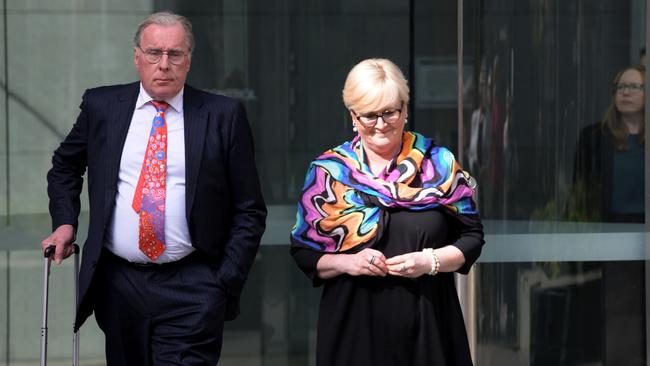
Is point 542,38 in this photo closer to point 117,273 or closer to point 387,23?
point 387,23

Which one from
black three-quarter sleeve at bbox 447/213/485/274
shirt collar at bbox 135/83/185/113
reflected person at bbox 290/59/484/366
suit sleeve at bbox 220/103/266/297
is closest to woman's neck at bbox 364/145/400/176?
reflected person at bbox 290/59/484/366

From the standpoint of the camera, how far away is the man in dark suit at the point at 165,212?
4.89 metres

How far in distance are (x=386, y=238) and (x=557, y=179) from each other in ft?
9.33

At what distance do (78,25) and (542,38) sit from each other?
2502 millimetres

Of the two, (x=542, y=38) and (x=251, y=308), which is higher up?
(x=542, y=38)

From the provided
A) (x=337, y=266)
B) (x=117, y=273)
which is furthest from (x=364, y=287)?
(x=117, y=273)

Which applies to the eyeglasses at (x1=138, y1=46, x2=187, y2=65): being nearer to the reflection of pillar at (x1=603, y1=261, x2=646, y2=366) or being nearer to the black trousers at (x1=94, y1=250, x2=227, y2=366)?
the black trousers at (x1=94, y1=250, x2=227, y2=366)

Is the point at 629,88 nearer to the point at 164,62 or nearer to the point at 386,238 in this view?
Answer: the point at 386,238

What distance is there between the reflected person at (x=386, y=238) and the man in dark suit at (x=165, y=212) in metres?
0.34

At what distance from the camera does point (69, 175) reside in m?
5.17

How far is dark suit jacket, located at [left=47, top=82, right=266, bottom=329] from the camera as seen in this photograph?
16.1 ft

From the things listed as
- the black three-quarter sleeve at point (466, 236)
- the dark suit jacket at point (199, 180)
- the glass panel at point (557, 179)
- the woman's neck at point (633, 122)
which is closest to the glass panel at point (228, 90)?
the glass panel at point (557, 179)

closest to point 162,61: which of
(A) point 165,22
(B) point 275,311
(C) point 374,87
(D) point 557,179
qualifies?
(A) point 165,22

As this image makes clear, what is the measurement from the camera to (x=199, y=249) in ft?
16.1
